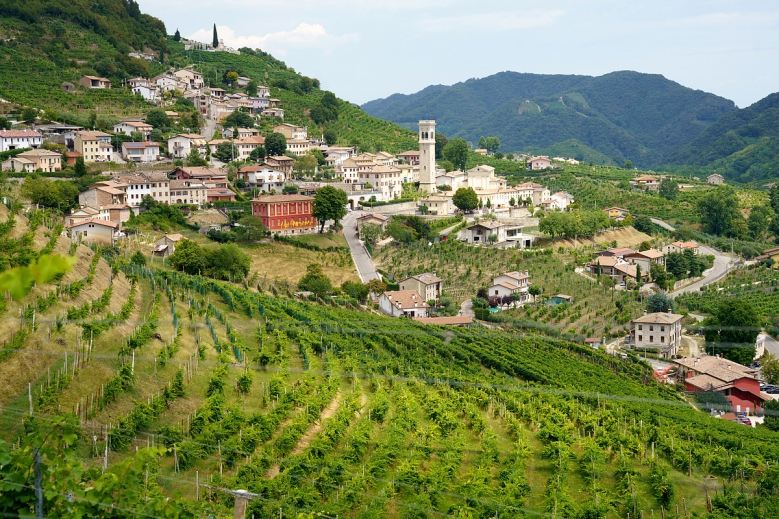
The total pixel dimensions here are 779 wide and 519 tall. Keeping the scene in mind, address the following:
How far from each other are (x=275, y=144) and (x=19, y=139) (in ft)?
51.1

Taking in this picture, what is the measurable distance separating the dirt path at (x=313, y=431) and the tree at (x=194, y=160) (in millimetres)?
32442

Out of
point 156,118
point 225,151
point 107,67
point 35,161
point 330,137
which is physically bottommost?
point 35,161

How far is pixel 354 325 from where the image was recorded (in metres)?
27.5

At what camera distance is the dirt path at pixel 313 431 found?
13.6 meters

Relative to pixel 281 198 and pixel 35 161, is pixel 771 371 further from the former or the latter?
pixel 35 161

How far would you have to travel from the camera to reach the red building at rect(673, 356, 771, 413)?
2711 centimetres

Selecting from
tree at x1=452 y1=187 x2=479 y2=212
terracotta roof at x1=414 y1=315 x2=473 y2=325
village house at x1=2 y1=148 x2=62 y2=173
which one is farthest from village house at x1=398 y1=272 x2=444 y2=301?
village house at x1=2 y1=148 x2=62 y2=173

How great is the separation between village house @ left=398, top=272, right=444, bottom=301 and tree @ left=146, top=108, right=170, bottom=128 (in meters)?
24.2

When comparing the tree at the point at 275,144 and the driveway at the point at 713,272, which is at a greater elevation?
the tree at the point at 275,144

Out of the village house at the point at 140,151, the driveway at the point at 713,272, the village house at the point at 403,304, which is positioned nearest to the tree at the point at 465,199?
the driveway at the point at 713,272

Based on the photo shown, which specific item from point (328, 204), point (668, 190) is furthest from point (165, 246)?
point (668, 190)

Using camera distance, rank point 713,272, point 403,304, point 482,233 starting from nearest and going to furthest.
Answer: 1. point 403,304
2. point 482,233
3. point 713,272

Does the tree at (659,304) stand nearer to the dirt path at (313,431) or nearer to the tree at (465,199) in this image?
the tree at (465,199)

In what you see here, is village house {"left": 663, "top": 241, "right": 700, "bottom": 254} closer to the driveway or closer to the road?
the driveway
